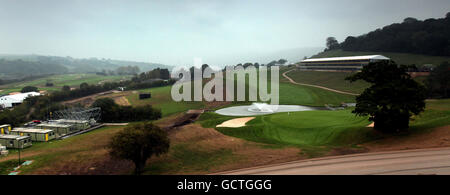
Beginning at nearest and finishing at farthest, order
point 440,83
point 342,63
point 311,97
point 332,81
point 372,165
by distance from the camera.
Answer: point 372,165 → point 440,83 → point 311,97 → point 332,81 → point 342,63

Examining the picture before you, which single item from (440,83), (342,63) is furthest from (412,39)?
(440,83)

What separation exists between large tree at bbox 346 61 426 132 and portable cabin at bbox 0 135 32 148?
5001cm

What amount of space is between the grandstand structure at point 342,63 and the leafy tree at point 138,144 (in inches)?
3844

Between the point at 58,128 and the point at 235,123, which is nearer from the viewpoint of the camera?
the point at 235,123

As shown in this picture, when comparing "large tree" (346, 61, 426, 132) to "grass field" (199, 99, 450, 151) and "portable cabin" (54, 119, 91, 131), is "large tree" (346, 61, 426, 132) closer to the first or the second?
"grass field" (199, 99, 450, 151)

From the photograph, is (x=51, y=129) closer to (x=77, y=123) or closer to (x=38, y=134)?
(x=77, y=123)

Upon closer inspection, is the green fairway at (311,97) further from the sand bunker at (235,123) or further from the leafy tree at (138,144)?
the leafy tree at (138,144)

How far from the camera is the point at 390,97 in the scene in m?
28.1

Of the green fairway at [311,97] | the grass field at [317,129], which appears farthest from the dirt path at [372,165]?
the green fairway at [311,97]

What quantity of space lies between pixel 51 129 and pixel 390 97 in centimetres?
5829

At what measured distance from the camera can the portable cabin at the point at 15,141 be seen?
41656mm

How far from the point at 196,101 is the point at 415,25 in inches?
5774

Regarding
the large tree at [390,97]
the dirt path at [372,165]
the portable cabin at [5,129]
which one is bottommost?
the portable cabin at [5,129]
